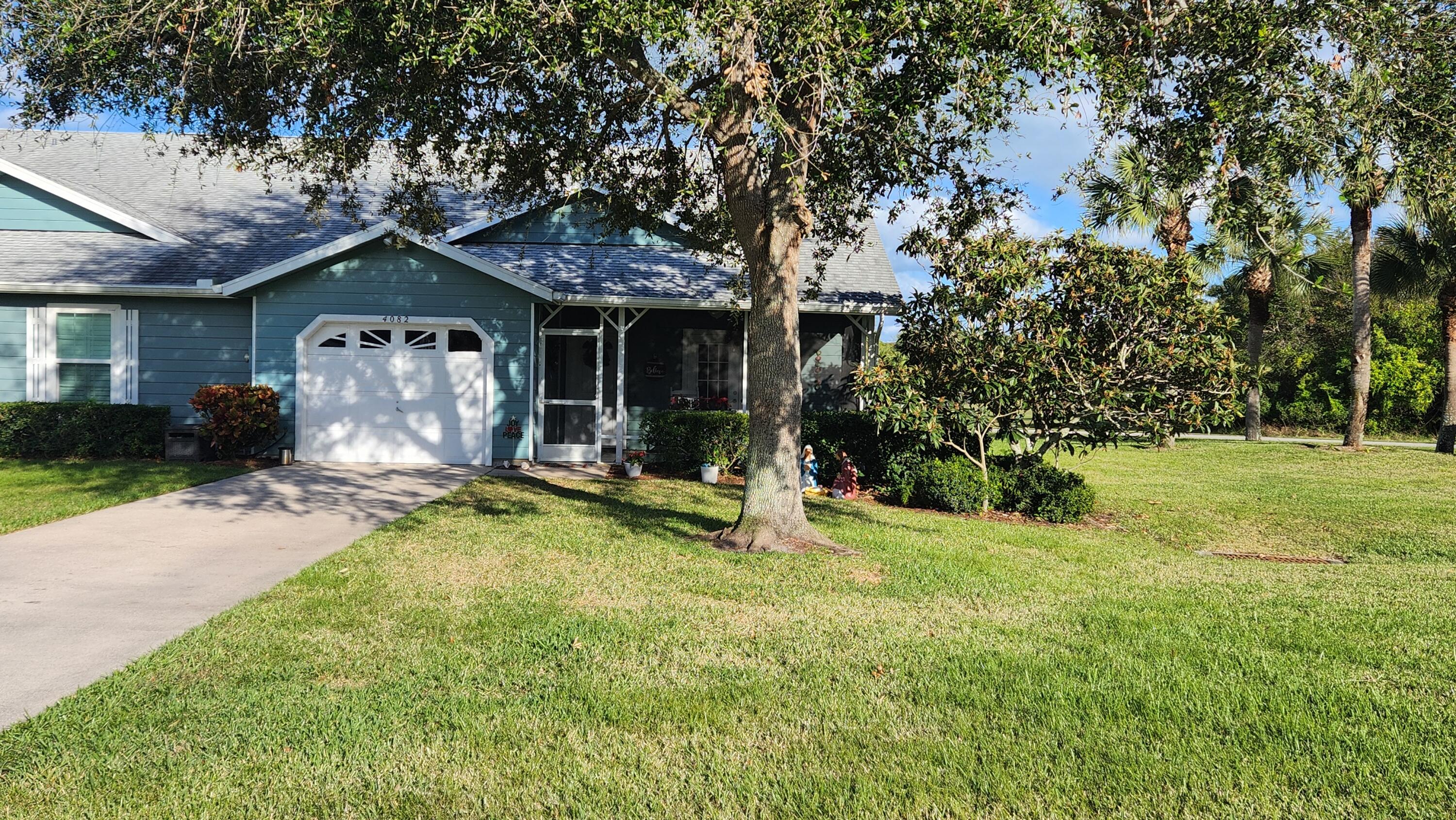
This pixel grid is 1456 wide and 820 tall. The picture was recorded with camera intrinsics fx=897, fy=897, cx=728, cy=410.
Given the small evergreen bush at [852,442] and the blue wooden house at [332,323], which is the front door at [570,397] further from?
the small evergreen bush at [852,442]

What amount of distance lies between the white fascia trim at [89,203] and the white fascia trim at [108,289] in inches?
78.1

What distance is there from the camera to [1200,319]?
10.9 meters

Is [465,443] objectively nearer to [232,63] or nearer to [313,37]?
[232,63]

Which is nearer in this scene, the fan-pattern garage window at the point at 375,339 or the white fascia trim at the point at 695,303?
the white fascia trim at the point at 695,303

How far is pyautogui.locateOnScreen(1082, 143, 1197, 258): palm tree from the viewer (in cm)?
796

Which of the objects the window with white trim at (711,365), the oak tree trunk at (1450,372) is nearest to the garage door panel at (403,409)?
the window with white trim at (711,365)

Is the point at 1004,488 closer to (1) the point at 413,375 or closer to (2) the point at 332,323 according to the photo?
(1) the point at 413,375

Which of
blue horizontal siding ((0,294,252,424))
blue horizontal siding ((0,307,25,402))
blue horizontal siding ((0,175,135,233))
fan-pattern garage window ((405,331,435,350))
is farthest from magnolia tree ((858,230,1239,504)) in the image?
blue horizontal siding ((0,175,135,233))

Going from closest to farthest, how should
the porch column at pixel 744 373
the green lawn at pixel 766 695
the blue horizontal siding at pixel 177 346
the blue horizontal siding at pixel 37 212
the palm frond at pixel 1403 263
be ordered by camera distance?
1. the green lawn at pixel 766 695
2. the blue horizontal siding at pixel 177 346
3. the blue horizontal siding at pixel 37 212
4. the porch column at pixel 744 373
5. the palm frond at pixel 1403 263

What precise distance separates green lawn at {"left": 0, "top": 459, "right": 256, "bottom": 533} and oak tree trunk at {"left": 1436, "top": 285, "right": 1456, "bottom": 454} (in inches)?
972

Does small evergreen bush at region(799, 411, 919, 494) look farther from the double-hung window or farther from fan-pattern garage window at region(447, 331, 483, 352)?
the double-hung window

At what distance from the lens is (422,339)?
14.8m

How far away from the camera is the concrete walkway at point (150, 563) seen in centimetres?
504

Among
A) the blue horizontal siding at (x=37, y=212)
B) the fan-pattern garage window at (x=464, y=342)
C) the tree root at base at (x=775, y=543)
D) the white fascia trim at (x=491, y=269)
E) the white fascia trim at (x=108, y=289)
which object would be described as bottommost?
the tree root at base at (x=775, y=543)
